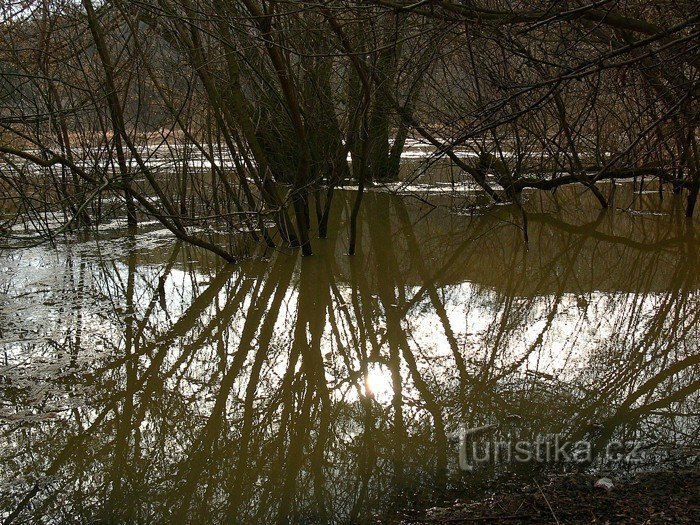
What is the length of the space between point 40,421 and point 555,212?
29.1 ft

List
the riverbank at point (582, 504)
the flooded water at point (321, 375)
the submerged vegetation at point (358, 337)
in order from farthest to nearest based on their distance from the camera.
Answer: the flooded water at point (321, 375)
the submerged vegetation at point (358, 337)
the riverbank at point (582, 504)

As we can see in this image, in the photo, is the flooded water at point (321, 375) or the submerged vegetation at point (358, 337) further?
the flooded water at point (321, 375)

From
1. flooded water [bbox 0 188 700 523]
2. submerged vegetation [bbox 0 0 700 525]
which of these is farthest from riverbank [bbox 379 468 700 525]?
flooded water [bbox 0 188 700 523]

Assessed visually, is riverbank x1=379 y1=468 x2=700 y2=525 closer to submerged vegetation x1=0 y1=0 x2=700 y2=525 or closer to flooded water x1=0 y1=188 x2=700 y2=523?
submerged vegetation x1=0 y1=0 x2=700 y2=525

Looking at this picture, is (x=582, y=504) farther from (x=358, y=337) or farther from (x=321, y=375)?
(x=358, y=337)

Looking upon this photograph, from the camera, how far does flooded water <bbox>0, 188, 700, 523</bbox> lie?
3365mm

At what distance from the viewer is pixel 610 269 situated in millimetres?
7691

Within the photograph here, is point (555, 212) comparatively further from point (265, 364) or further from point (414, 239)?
point (265, 364)

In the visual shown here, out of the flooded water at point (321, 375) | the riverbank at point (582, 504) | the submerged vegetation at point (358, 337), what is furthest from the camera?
the flooded water at point (321, 375)

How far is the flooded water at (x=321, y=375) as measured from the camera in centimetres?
337

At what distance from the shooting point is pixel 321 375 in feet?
15.9

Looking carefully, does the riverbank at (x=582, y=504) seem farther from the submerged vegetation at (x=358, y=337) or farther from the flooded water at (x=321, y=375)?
the flooded water at (x=321, y=375)

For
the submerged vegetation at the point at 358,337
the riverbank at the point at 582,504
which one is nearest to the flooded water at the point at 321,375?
the submerged vegetation at the point at 358,337

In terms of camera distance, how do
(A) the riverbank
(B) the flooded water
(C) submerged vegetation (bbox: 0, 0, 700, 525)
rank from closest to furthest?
(A) the riverbank, (C) submerged vegetation (bbox: 0, 0, 700, 525), (B) the flooded water
